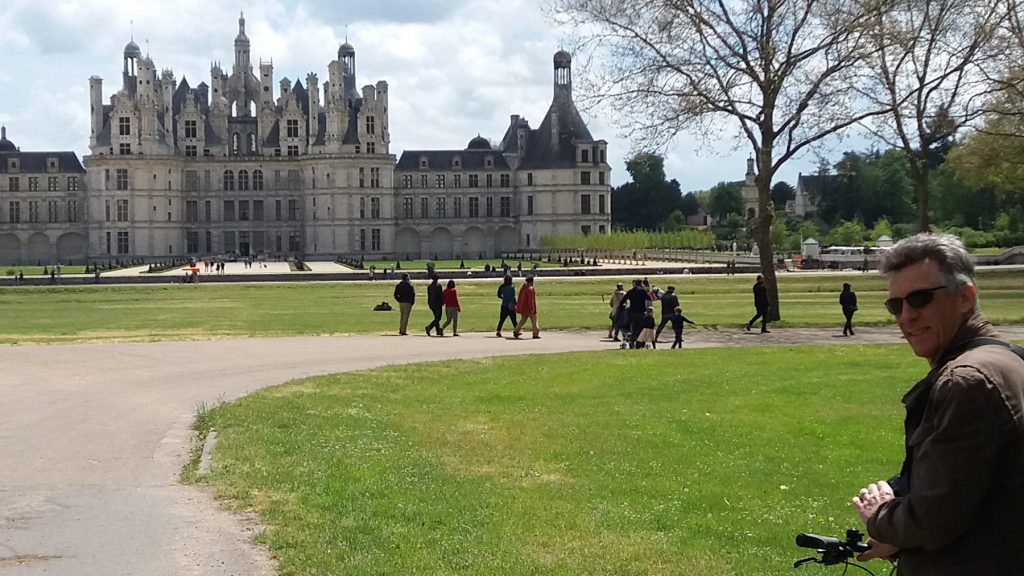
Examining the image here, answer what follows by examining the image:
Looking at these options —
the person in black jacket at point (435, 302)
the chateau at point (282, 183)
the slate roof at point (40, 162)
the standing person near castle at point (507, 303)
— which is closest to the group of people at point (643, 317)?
the standing person near castle at point (507, 303)

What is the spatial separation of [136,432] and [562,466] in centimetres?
534

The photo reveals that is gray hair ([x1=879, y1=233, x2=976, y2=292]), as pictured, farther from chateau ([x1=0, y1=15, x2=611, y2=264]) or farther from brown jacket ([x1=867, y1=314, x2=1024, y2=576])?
chateau ([x1=0, y1=15, x2=611, y2=264])

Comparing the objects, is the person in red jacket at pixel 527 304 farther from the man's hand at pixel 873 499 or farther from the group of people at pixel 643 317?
the man's hand at pixel 873 499

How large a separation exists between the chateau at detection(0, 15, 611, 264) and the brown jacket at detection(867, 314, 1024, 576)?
329 feet

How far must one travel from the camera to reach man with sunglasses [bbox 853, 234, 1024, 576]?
3330 mm

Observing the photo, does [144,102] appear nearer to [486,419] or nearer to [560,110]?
[560,110]

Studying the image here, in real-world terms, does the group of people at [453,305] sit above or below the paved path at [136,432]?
above

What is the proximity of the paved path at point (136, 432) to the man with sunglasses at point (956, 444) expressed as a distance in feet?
14.6

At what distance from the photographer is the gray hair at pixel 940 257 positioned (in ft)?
12.0

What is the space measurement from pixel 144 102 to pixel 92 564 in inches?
3929

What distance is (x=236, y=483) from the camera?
31.2 ft

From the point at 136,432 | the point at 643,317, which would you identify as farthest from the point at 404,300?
the point at 136,432

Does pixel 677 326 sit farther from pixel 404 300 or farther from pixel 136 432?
pixel 136 432

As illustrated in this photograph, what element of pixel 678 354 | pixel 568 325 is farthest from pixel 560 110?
pixel 678 354
